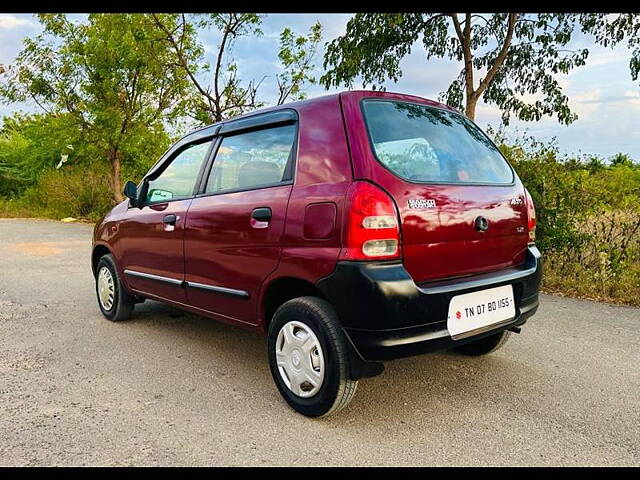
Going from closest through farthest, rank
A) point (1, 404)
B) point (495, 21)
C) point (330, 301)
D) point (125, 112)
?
point (330, 301), point (1, 404), point (495, 21), point (125, 112)

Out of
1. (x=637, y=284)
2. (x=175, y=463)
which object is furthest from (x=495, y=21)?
(x=175, y=463)

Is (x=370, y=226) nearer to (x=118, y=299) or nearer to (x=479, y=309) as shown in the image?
(x=479, y=309)

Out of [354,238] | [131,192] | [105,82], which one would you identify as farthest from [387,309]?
[105,82]

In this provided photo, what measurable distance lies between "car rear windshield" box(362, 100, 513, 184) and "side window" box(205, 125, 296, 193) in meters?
0.56

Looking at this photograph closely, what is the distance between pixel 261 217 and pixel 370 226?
77 cm

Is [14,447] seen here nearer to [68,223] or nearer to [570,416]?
[570,416]

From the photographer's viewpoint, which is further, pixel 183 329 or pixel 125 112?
pixel 125 112

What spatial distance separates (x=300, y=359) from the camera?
108 inches

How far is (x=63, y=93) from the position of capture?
15.1 metres

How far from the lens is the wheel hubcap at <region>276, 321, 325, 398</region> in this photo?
266 centimetres

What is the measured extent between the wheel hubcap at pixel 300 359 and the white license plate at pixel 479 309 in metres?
0.71

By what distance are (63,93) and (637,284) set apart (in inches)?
608

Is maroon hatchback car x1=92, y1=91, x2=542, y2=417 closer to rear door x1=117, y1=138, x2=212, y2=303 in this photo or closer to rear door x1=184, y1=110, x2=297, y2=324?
rear door x1=184, y1=110, x2=297, y2=324

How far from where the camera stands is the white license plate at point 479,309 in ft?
8.61
